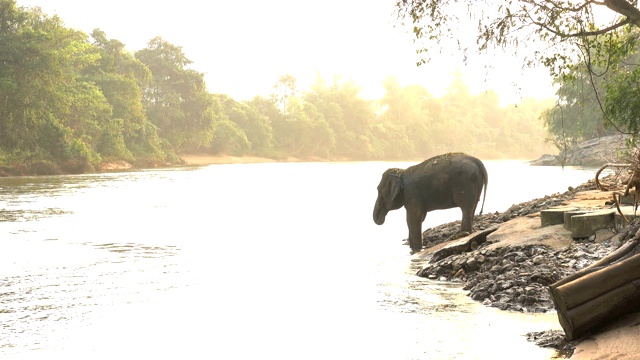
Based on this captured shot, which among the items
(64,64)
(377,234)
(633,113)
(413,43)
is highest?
(64,64)

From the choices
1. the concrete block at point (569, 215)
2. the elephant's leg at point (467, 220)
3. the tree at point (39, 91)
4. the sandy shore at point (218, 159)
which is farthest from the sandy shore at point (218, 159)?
the concrete block at point (569, 215)

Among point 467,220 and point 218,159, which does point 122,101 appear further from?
point 467,220

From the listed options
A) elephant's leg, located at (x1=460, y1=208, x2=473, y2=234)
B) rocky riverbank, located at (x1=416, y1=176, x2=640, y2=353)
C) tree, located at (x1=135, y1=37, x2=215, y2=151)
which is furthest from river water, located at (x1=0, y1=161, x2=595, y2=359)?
tree, located at (x1=135, y1=37, x2=215, y2=151)

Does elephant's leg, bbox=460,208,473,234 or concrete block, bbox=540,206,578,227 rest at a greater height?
concrete block, bbox=540,206,578,227

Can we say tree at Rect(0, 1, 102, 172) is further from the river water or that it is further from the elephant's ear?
the elephant's ear

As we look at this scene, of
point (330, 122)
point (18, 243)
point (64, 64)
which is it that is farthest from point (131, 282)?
point (330, 122)

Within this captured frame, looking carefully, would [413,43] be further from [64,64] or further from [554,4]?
[64,64]

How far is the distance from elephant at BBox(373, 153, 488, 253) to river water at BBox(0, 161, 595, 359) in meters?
0.90

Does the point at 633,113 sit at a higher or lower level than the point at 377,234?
higher

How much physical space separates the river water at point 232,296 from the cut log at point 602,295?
1.71ft

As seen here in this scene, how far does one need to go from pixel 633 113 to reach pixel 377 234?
8.87 metres

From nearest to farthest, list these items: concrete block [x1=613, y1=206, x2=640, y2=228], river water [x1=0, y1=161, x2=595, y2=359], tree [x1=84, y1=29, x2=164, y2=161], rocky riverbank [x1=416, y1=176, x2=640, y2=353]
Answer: river water [x1=0, y1=161, x2=595, y2=359]
rocky riverbank [x1=416, y1=176, x2=640, y2=353]
concrete block [x1=613, y1=206, x2=640, y2=228]
tree [x1=84, y1=29, x2=164, y2=161]

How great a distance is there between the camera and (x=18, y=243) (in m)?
16.0

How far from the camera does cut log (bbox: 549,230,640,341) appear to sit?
6320 millimetres
